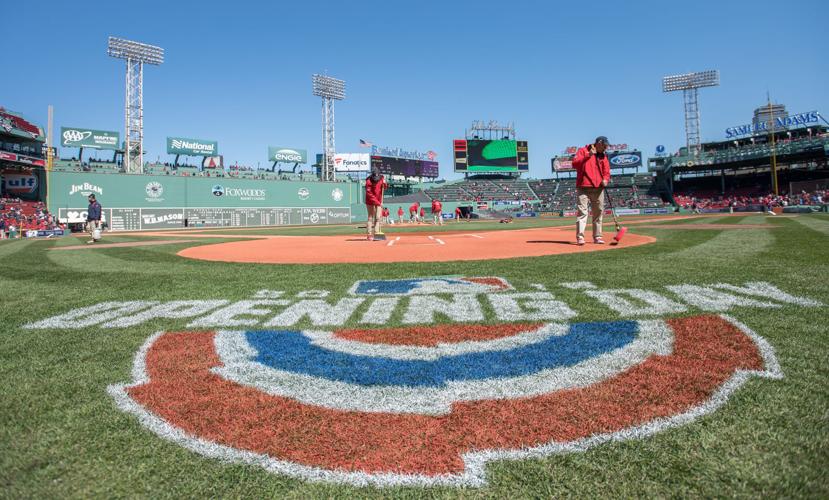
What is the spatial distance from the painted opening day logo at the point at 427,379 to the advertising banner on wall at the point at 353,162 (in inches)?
2330

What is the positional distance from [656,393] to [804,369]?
0.85 metres

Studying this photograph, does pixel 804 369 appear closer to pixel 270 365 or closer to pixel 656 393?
pixel 656 393

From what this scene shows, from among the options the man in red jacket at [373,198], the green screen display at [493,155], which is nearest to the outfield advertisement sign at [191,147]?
the green screen display at [493,155]

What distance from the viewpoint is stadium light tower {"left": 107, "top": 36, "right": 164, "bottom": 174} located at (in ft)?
136

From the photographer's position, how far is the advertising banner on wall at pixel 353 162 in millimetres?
61156

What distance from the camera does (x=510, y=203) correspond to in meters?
62.8

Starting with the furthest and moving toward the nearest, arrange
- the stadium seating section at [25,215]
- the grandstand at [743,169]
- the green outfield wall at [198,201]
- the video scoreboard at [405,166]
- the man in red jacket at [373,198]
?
the video scoreboard at [405,166], the grandstand at [743,169], the green outfield wall at [198,201], the stadium seating section at [25,215], the man in red jacket at [373,198]

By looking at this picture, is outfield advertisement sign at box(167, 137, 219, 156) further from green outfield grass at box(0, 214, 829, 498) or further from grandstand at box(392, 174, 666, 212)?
green outfield grass at box(0, 214, 829, 498)

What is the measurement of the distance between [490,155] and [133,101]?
1925 inches

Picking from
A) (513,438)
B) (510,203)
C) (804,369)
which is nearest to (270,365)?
(513,438)

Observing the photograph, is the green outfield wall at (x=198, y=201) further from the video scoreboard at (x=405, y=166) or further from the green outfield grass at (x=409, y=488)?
the green outfield grass at (x=409, y=488)

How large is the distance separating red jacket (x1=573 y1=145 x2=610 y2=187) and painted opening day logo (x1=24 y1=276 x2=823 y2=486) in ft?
16.3

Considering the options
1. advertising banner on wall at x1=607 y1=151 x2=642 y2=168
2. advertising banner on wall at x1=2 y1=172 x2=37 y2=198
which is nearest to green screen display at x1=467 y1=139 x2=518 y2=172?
advertising banner on wall at x1=607 y1=151 x2=642 y2=168

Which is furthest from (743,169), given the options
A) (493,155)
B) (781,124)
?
(493,155)
